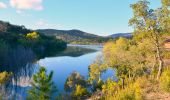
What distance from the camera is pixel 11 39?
134250 millimetres

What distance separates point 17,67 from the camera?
3273 inches

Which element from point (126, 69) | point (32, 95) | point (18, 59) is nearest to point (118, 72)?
point (126, 69)

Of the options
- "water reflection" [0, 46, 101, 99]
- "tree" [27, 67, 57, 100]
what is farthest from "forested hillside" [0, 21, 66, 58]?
"tree" [27, 67, 57, 100]

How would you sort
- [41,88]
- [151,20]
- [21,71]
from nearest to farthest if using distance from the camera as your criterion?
[151,20], [41,88], [21,71]

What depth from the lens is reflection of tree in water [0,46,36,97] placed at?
5700 centimetres

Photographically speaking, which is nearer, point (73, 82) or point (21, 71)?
point (73, 82)

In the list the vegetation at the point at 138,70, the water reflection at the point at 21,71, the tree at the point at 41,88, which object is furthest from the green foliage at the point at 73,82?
the tree at the point at 41,88

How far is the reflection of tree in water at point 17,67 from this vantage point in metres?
57.0

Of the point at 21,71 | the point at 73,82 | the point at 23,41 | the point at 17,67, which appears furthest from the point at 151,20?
the point at 23,41

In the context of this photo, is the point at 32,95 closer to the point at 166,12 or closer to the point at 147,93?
the point at 147,93

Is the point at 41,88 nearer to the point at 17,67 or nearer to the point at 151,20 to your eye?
the point at 151,20

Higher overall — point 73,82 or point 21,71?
point 73,82

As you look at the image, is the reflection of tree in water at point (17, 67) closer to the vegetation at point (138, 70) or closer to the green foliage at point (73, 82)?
the green foliage at point (73, 82)

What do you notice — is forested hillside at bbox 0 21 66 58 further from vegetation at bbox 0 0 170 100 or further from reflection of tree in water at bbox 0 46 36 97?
vegetation at bbox 0 0 170 100
